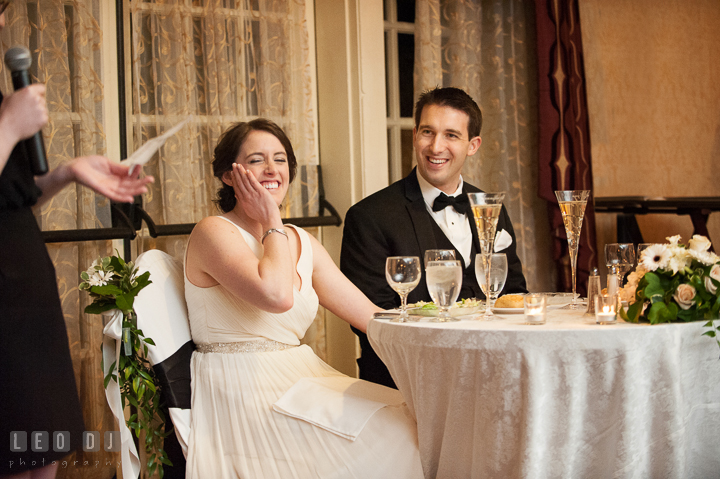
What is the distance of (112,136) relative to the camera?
301 centimetres

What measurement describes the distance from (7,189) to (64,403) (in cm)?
41

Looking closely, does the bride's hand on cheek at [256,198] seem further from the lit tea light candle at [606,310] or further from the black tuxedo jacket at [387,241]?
the lit tea light candle at [606,310]

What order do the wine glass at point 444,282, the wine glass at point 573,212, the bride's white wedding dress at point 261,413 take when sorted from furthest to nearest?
1. the wine glass at point 573,212
2. the bride's white wedding dress at point 261,413
3. the wine glass at point 444,282

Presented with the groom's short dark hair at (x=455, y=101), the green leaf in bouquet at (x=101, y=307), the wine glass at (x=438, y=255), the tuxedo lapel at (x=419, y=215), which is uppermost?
the groom's short dark hair at (x=455, y=101)

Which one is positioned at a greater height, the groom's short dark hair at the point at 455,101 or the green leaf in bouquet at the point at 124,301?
the groom's short dark hair at the point at 455,101

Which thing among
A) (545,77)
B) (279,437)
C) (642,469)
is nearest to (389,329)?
(279,437)

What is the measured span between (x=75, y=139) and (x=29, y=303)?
1925 millimetres

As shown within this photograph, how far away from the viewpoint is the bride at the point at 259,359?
171 cm

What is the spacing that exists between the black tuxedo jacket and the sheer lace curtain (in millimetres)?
1097


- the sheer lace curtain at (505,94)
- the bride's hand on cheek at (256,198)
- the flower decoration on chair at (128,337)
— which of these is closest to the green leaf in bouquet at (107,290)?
the flower decoration on chair at (128,337)

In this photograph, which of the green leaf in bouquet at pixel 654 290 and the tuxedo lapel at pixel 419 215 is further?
the tuxedo lapel at pixel 419 215

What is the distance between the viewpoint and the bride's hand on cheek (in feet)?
6.22

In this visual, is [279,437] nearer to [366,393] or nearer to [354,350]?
[366,393]
